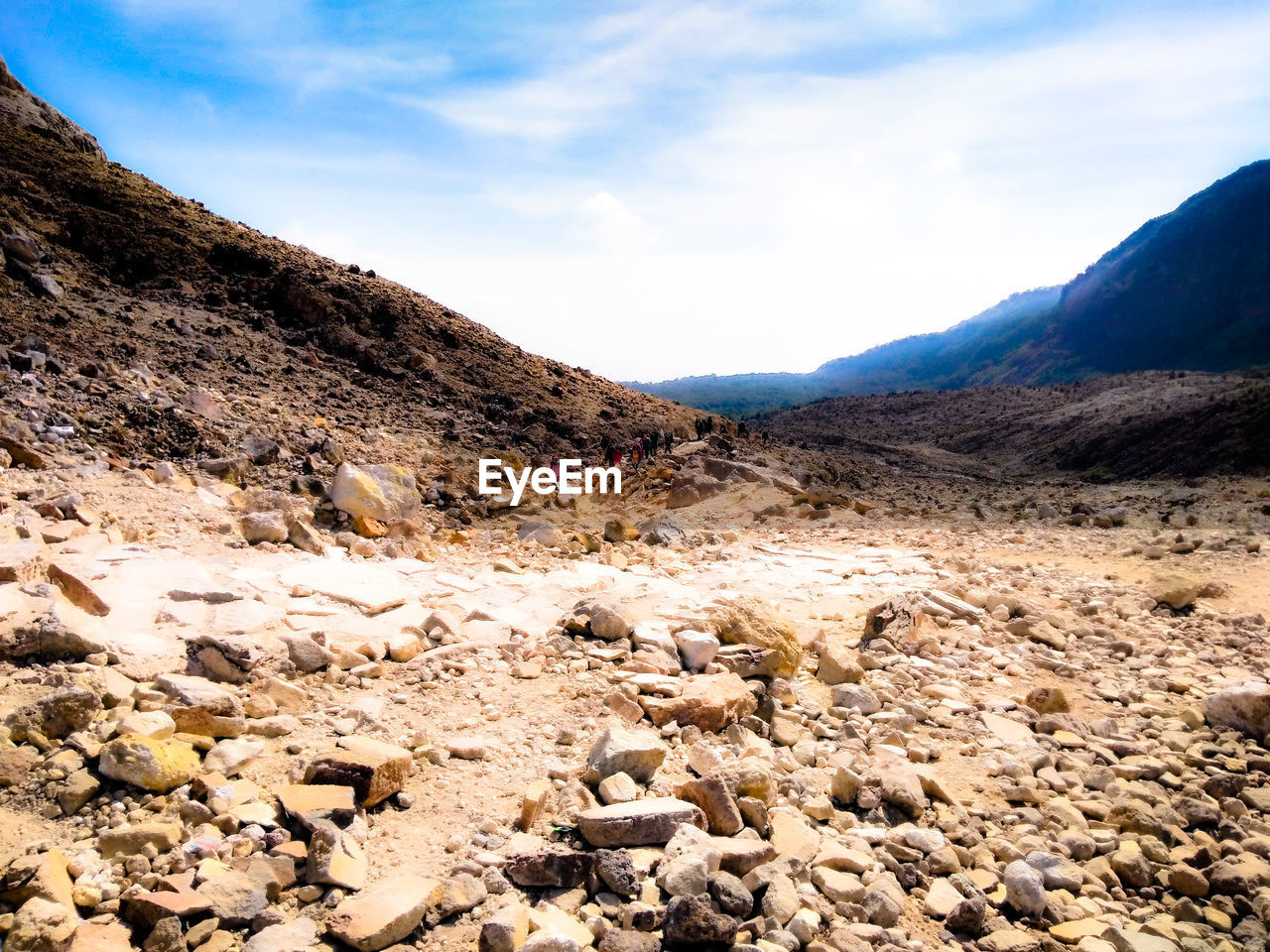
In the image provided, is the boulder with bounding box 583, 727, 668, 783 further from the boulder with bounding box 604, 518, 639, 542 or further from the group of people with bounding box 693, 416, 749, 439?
the group of people with bounding box 693, 416, 749, 439

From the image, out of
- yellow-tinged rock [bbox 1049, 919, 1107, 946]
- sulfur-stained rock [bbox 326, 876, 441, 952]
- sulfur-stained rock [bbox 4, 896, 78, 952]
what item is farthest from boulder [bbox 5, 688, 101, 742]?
yellow-tinged rock [bbox 1049, 919, 1107, 946]

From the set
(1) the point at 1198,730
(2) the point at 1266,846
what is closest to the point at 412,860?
(2) the point at 1266,846

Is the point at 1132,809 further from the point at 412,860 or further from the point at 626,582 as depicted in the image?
the point at 626,582

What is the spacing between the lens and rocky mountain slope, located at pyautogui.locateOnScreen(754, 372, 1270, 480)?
60.7 feet

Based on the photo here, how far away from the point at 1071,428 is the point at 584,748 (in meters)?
28.5

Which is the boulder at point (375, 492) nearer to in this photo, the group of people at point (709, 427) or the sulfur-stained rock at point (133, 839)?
the sulfur-stained rock at point (133, 839)

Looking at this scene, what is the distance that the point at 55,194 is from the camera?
42.3 ft

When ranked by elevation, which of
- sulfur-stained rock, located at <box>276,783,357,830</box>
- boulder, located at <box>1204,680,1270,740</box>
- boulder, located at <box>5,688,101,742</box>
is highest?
boulder, located at <box>5,688,101,742</box>

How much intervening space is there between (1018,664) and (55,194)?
17113 mm

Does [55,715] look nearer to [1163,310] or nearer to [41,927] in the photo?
[41,927]

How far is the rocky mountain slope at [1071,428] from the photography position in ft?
60.7

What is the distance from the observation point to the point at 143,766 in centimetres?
292

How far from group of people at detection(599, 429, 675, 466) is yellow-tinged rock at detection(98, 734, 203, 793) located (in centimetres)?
1121

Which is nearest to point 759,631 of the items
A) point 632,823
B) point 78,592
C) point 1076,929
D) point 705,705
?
point 705,705
